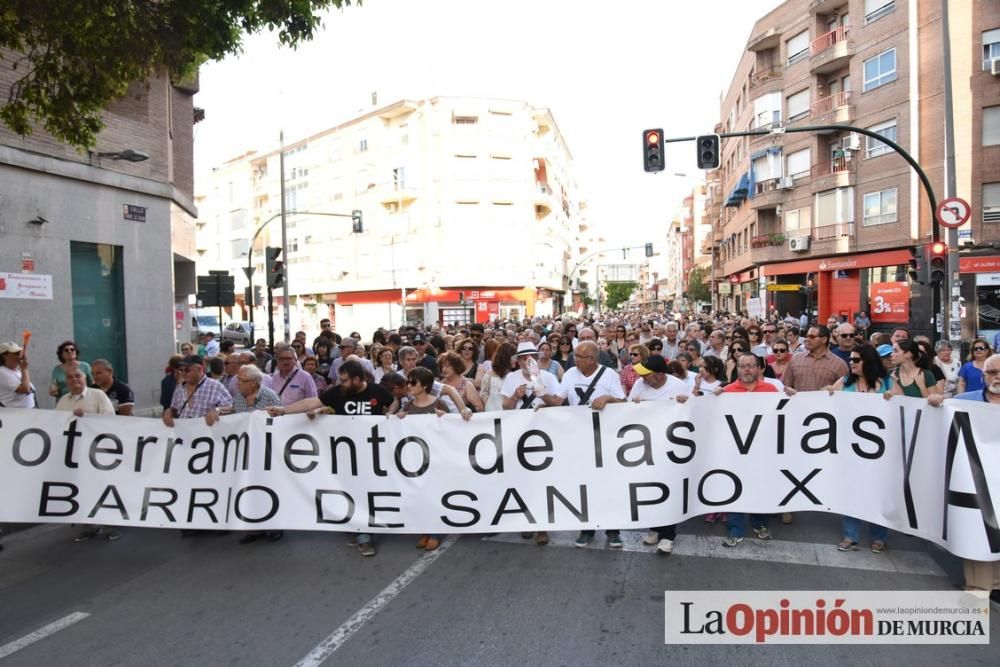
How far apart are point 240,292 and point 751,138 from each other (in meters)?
55.5

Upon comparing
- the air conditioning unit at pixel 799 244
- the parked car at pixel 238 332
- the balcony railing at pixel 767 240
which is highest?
the balcony railing at pixel 767 240

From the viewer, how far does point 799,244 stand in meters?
34.0

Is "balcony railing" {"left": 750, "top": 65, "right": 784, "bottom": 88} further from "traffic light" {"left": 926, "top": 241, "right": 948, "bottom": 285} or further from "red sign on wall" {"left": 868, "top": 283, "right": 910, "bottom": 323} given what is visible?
"traffic light" {"left": 926, "top": 241, "right": 948, "bottom": 285}

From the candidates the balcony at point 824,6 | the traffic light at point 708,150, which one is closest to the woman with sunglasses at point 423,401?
the traffic light at point 708,150

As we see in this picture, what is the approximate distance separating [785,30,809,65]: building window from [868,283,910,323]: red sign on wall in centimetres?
1347

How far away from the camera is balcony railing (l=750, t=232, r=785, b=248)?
36094mm

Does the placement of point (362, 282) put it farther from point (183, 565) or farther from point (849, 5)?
point (183, 565)

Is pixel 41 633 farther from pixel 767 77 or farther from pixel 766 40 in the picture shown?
pixel 766 40

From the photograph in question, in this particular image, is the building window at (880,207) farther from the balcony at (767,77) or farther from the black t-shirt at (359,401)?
the black t-shirt at (359,401)

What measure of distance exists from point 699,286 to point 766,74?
45528 millimetres

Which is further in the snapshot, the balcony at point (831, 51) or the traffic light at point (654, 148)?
the balcony at point (831, 51)

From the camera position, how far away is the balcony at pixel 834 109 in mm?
30891

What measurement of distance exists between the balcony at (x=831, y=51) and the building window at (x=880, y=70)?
126 centimetres

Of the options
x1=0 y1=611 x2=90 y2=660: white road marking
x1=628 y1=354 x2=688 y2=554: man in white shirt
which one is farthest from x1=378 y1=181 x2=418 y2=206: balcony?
x1=0 y1=611 x2=90 y2=660: white road marking
